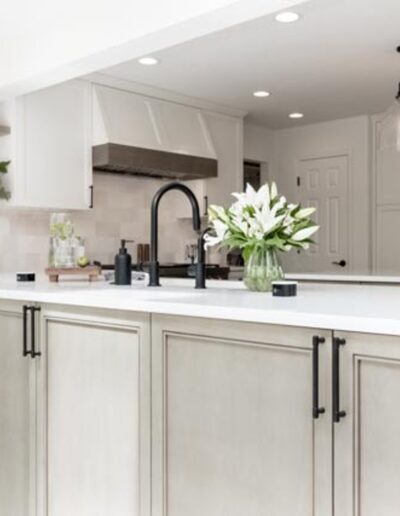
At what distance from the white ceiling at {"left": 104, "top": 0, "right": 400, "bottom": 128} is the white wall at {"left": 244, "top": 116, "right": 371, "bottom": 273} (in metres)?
0.43

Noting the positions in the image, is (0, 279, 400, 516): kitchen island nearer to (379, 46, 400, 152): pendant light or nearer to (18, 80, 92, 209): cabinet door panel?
(18, 80, 92, 209): cabinet door panel

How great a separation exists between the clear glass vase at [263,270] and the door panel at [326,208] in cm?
450

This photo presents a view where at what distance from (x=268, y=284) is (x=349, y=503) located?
3.20 feet

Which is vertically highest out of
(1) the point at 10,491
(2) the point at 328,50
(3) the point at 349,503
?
(2) the point at 328,50

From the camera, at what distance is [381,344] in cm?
133

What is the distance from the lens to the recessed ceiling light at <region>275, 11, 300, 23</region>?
369 centimetres

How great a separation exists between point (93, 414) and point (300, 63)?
344cm

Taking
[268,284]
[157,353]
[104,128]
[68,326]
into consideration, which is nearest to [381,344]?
[157,353]

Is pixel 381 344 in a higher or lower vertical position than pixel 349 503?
higher

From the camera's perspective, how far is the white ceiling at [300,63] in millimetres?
3857

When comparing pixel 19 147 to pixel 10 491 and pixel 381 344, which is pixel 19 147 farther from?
pixel 381 344

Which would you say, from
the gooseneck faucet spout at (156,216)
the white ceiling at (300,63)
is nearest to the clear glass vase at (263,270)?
the gooseneck faucet spout at (156,216)

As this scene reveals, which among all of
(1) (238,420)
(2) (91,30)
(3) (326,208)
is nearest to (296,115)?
(3) (326,208)

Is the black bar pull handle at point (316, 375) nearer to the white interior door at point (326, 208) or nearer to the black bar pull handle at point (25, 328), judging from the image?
the black bar pull handle at point (25, 328)
